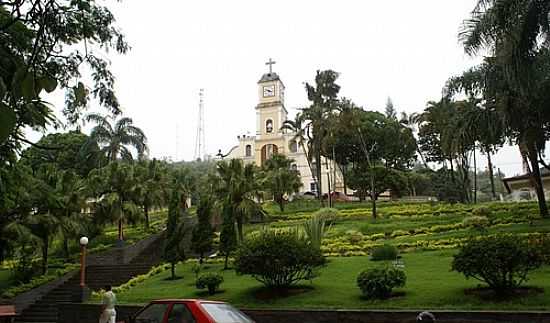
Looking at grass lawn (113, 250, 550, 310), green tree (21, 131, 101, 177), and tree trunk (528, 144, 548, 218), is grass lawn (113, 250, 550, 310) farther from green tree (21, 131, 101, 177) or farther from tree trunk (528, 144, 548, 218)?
green tree (21, 131, 101, 177)

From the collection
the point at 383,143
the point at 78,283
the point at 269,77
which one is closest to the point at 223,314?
the point at 78,283

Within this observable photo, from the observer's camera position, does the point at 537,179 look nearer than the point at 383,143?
Yes

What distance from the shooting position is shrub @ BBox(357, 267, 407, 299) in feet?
45.0

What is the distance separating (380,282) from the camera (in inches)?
539

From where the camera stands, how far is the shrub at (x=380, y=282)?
1372 centimetres

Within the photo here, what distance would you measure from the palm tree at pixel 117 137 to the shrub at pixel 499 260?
3684cm

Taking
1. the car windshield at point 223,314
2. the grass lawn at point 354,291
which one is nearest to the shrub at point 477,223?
the grass lawn at point 354,291

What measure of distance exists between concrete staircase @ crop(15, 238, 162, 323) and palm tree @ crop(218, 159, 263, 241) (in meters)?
4.66

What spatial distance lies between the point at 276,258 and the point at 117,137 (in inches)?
1327

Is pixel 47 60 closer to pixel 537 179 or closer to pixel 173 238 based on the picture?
pixel 173 238

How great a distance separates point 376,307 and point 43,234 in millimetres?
17560

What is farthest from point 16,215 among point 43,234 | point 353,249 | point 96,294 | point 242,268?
point 353,249

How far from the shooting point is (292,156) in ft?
236

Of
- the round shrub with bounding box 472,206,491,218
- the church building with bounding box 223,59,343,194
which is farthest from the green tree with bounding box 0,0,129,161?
the church building with bounding box 223,59,343,194
